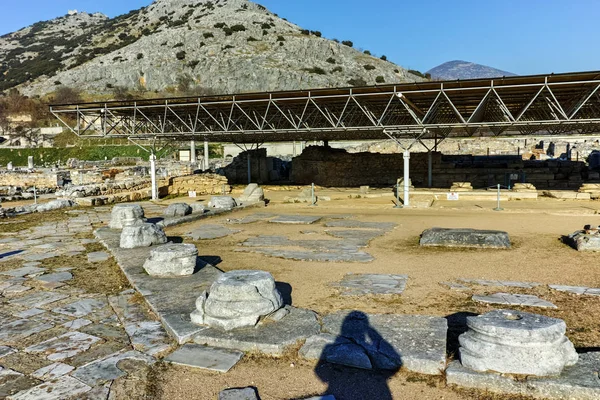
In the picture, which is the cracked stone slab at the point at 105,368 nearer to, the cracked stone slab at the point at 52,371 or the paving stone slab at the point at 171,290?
the cracked stone slab at the point at 52,371

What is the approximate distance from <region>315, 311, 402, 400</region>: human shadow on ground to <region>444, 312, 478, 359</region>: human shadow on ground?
29.1 inches

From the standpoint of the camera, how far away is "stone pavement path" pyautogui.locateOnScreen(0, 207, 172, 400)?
13.5ft

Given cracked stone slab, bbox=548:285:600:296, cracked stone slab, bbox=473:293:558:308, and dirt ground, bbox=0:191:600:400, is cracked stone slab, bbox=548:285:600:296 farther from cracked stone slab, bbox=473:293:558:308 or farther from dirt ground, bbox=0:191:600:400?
cracked stone slab, bbox=473:293:558:308

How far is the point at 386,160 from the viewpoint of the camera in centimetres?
3062

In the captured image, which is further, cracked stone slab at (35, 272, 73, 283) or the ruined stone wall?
the ruined stone wall

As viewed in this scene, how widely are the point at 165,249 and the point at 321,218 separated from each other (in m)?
8.47

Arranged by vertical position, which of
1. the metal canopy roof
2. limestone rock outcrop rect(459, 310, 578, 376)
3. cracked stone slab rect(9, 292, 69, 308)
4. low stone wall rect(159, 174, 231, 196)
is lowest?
Answer: cracked stone slab rect(9, 292, 69, 308)

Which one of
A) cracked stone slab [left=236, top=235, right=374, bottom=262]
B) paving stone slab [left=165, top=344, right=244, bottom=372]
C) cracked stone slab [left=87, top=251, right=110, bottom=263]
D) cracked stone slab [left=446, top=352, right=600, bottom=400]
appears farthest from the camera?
cracked stone slab [left=236, top=235, right=374, bottom=262]

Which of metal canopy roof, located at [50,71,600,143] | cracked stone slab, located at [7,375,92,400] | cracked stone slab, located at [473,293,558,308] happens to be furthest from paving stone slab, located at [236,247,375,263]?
metal canopy roof, located at [50,71,600,143]

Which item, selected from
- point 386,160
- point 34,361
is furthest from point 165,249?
point 386,160

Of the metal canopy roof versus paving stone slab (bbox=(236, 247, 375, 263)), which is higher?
the metal canopy roof

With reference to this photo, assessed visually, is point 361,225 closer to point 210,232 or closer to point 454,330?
point 210,232

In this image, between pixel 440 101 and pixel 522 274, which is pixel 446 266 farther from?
pixel 440 101

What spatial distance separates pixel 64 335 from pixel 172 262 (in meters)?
2.29
